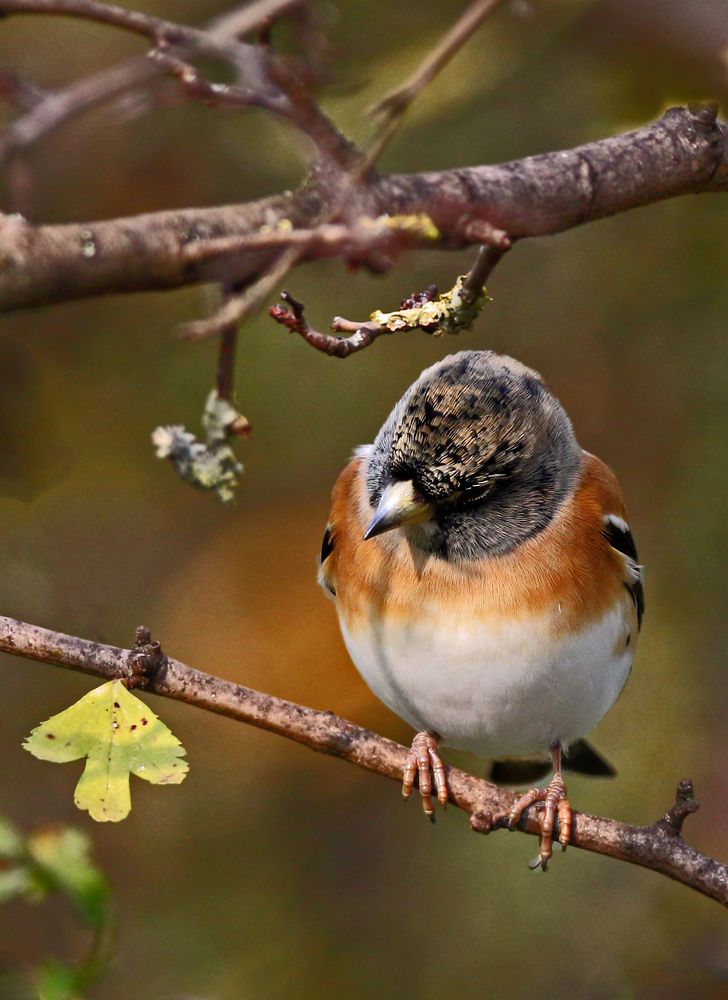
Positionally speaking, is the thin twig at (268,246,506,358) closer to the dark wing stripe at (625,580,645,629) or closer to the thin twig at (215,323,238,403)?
the thin twig at (215,323,238,403)

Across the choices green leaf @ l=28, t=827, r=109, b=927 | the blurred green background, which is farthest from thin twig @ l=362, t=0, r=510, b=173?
the blurred green background

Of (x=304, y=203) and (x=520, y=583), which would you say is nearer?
(x=304, y=203)

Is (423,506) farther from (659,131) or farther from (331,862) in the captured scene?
(331,862)

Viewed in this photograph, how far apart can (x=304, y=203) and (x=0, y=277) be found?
2.99 feet

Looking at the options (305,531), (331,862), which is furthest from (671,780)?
(305,531)

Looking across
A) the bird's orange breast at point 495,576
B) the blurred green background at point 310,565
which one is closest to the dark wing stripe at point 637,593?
the bird's orange breast at point 495,576

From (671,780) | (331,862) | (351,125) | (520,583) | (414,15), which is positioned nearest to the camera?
(520,583)

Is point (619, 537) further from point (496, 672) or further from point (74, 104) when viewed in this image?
point (74, 104)

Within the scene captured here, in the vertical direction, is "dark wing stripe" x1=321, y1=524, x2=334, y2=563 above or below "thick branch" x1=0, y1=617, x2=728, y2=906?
below

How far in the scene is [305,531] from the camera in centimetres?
566

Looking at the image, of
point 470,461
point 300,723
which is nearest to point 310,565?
point 470,461

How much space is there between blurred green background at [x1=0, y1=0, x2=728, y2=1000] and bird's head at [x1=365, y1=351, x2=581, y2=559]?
158 centimetres

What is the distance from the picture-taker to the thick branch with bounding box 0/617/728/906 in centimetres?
275

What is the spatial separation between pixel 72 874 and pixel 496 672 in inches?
50.4
